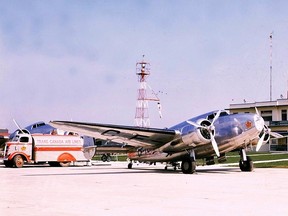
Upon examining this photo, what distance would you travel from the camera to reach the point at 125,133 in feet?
82.2

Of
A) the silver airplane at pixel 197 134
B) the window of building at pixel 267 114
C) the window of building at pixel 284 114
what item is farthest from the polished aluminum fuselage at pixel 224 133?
the window of building at pixel 267 114

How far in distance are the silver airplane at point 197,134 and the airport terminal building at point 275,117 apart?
6210cm

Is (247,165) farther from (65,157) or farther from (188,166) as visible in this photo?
(65,157)

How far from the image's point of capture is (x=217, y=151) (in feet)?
77.7

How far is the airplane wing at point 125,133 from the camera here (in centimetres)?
2339

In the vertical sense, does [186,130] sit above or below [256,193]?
above

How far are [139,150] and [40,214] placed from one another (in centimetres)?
1968

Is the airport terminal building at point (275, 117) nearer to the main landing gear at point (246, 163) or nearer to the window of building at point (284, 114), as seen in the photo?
the window of building at point (284, 114)

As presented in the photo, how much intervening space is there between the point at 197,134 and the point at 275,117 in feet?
230

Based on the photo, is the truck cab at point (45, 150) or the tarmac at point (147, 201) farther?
the truck cab at point (45, 150)

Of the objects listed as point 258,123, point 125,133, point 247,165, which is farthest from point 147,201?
point 247,165

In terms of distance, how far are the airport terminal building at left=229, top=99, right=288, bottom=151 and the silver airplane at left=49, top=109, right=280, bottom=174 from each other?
62.1m

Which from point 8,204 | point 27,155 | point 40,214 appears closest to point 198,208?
point 40,214

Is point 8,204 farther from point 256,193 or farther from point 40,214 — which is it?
point 256,193
